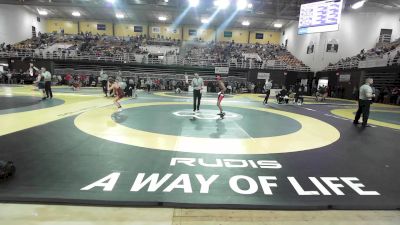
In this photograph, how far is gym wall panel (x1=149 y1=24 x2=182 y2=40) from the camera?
4228cm

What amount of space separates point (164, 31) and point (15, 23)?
2060 cm

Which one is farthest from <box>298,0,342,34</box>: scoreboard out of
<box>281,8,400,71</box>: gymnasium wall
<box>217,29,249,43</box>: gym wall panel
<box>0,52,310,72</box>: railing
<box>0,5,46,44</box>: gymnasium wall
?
<box>0,5,46,44</box>: gymnasium wall

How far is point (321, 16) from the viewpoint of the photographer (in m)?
21.8

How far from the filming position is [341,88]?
27.6 m

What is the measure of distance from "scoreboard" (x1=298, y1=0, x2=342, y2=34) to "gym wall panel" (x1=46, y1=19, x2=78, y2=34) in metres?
35.4

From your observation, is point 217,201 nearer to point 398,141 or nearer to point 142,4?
point 398,141

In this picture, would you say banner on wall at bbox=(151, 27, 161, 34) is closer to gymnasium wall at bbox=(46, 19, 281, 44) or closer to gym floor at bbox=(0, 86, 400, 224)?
gymnasium wall at bbox=(46, 19, 281, 44)

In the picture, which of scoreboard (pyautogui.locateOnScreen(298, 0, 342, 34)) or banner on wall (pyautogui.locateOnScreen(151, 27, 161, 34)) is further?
banner on wall (pyautogui.locateOnScreen(151, 27, 161, 34))

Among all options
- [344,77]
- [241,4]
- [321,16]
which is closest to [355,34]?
[344,77]

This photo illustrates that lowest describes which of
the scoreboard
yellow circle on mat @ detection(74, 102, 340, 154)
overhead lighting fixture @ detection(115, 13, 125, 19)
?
yellow circle on mat @ detection(74, 102, 340, 154)

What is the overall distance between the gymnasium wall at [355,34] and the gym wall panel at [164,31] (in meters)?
20.9

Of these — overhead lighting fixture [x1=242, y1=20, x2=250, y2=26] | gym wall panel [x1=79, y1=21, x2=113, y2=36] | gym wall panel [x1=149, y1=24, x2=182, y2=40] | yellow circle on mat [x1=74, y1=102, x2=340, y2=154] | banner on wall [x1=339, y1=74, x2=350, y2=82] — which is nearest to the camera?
yellow circle on mat [x1=74, y1=102, x2=340, y2=154]

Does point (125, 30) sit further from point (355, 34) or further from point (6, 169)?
→ point (6, 169)

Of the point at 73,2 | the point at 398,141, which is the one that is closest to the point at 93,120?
the point at 398,141
